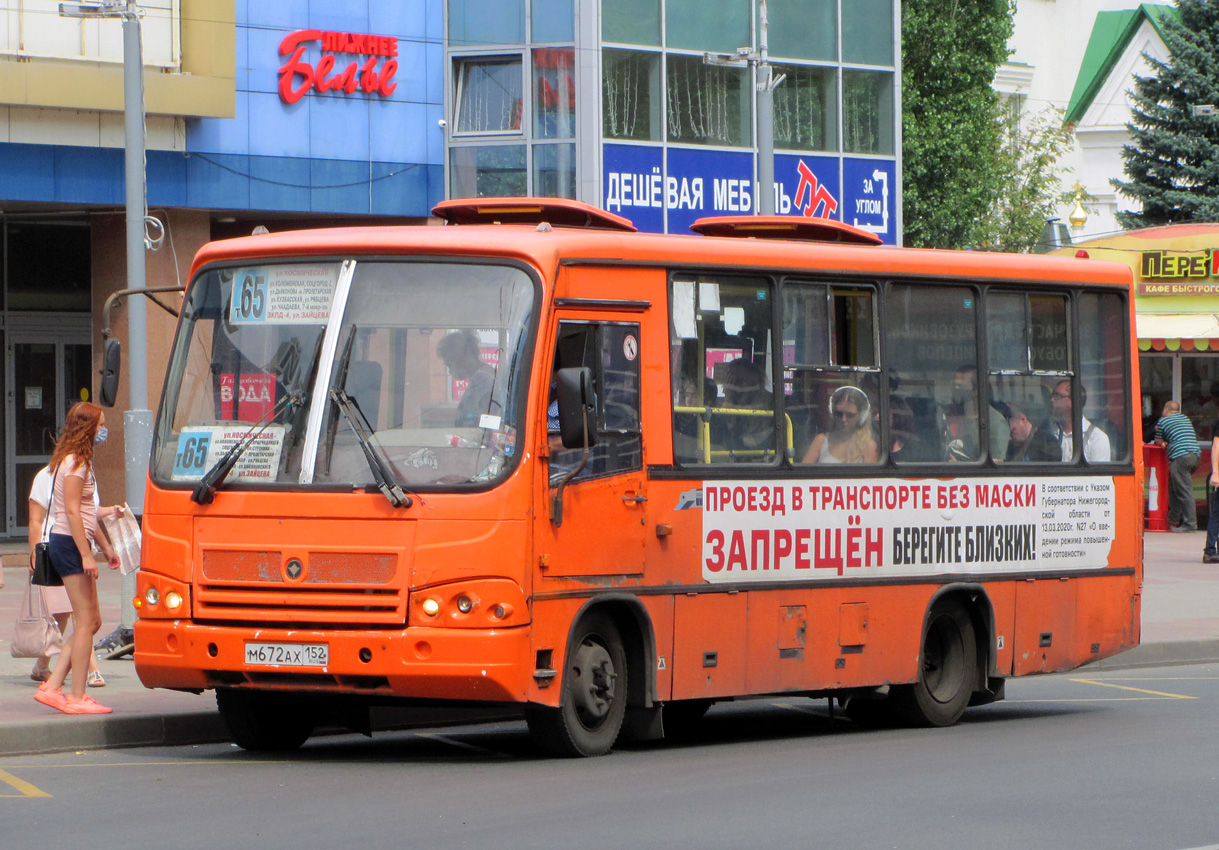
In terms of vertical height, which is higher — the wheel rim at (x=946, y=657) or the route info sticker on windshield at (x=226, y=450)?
the route info sticker on windshield at (x=226, y=450)

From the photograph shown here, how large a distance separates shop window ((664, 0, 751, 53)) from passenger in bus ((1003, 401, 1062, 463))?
16473mm

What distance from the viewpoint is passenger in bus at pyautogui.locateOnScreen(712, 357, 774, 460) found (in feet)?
34.9

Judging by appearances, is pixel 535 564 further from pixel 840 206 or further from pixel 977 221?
pixel 977 221

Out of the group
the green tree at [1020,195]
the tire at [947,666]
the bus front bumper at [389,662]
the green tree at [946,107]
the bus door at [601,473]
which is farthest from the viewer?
the green tree at [1020,195]

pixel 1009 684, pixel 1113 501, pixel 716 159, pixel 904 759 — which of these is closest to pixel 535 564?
pixel 904 759

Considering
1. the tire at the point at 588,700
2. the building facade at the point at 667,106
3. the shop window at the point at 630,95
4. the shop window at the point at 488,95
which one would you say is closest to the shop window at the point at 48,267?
the building facade at the point at 667,106

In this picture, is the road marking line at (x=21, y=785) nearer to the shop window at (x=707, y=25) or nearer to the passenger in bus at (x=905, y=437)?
the passenger in bus at (x=905, y=437)

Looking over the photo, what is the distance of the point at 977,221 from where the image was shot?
131 feet

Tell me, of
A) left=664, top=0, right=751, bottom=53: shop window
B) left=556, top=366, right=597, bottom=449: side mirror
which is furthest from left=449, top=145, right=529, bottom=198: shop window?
left=556, top=366, right=597, bottom=449: side mirror

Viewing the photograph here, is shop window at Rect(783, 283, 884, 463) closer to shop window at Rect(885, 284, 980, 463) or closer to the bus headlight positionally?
shop window at Rect(885, 284, 980, 463)

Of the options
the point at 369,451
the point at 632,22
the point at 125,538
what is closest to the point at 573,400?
the point at 369,451

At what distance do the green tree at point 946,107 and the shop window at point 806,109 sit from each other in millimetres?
8400

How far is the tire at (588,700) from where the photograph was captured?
9.73 meters

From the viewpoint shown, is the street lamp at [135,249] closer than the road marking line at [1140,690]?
No
